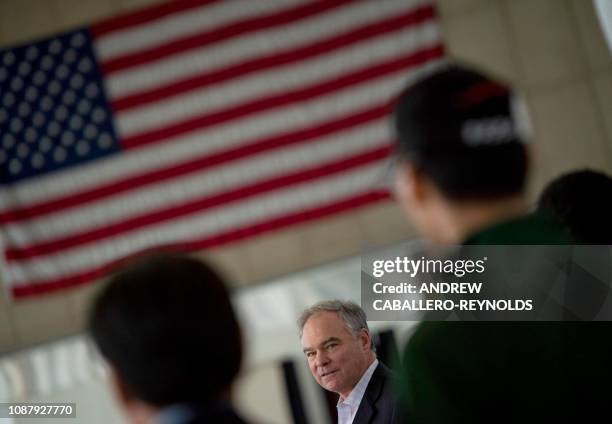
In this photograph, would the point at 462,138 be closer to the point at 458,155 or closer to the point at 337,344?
the point at 458,155

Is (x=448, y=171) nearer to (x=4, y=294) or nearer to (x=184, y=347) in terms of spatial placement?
(x=184, y=347)

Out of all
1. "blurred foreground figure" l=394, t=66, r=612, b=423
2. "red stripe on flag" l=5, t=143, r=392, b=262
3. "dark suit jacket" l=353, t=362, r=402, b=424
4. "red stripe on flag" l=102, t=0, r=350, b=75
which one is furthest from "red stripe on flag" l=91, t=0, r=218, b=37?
"blurred foreground figure" l=394, t=66, r=612, b=423

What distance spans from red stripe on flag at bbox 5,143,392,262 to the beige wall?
0.25 meters

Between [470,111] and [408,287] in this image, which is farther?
[408,287]

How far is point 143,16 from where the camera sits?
4125 millimetres

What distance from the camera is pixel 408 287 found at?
4.45 feet

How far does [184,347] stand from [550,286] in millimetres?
385

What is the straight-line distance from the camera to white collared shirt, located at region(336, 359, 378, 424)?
1.66 m

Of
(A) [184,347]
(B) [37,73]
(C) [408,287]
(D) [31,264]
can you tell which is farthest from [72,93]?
(A) [184,347]

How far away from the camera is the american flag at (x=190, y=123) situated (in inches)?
158

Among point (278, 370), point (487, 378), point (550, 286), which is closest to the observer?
point (487, 378)

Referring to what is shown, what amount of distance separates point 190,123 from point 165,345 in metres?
3.37

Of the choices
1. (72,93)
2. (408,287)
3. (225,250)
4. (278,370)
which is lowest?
(278,370)

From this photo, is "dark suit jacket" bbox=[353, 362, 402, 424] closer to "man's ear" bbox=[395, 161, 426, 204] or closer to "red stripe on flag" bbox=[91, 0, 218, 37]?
"man's ear" bbox=[395, 161, 426, 204]
